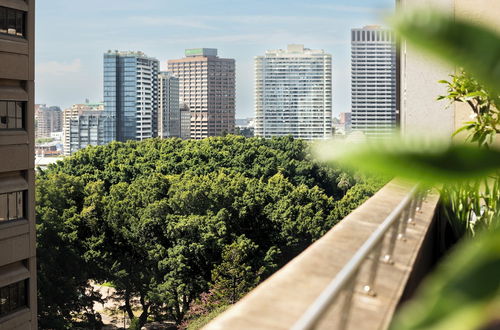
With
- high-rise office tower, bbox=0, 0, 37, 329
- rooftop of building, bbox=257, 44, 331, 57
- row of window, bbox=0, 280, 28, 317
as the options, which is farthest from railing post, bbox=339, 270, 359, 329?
rooftop of building, bbox=257, 44, 331, 57

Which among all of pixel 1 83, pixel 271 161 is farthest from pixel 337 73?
pixel 1 83

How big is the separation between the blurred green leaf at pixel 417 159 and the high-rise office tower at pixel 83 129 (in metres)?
60.9

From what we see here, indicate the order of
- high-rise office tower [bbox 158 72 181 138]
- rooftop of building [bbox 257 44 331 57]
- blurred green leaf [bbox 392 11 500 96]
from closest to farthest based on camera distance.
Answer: blurred green leaf [bbox 392 11 500 96] < high-rise office tower [bbox 158 72 181 138] < rooftop of building [bbox 257 44 331 57]

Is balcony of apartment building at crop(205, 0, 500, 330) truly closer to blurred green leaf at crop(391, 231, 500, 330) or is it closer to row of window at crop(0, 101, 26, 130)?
blurred green leaf at crop(391, 231, 500, 330)

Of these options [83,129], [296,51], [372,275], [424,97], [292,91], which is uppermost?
[296,51]

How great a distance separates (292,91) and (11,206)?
4517 cm

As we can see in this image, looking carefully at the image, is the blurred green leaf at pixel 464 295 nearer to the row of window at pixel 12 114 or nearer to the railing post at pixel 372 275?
the railing post at pixel 372 275

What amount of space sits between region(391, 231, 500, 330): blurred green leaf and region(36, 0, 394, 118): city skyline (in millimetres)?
67110

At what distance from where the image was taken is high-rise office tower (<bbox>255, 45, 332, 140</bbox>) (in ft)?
178

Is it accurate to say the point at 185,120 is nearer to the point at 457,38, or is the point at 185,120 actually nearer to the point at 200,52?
the point at 200,52

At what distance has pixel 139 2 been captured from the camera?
248 ft

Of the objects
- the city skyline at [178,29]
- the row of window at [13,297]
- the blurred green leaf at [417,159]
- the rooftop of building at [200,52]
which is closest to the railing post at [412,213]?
the blurred green leaf at [417,159]

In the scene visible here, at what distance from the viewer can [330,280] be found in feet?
3.48

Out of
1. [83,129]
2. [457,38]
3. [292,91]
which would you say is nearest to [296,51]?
[292,91]
